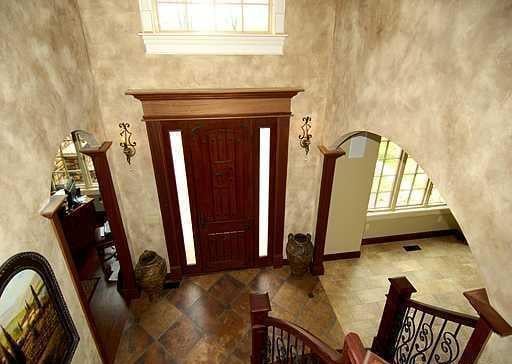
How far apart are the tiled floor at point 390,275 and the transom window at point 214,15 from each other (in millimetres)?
4157

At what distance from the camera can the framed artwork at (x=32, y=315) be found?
1.75 m

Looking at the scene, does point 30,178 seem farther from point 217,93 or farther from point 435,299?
point 435,299

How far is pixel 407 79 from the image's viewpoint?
2.24m

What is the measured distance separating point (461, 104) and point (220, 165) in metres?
3.12

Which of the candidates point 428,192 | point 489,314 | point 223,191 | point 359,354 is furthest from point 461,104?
point 428,192

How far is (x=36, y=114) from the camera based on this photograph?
88.4 inches

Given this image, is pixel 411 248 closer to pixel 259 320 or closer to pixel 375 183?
pixel 375 183

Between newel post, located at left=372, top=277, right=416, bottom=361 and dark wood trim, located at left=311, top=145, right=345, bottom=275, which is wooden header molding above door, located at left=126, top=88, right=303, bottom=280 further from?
newel post, located at left=372, top=277, right=416, bottom=361

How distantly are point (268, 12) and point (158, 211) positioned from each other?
3193mm

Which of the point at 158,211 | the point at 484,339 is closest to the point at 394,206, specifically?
the point at 484,339

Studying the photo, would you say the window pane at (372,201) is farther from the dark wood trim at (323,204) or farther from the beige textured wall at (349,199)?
the dark wood trim at (323,204)

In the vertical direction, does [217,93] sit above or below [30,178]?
above

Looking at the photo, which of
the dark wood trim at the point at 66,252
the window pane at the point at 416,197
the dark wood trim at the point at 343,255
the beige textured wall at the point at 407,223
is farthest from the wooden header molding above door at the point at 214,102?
the window pane at the point at 416,197

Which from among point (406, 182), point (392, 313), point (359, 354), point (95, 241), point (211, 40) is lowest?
point (95, 241)
